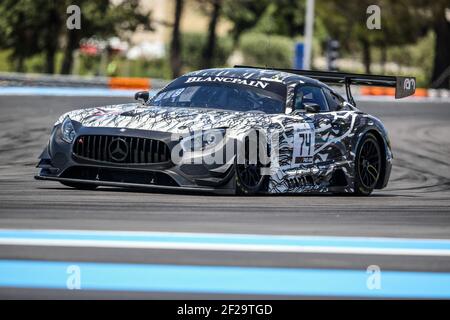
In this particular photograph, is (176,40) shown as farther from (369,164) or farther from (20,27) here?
(369,164)

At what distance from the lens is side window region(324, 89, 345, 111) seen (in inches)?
485

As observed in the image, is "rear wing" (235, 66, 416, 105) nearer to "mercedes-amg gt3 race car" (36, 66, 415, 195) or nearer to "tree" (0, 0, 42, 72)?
"mercedes-amg gt3 race car" (36, 66, 415, 195)

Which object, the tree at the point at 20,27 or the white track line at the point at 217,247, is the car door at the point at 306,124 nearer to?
the white track line at the point at 217,247

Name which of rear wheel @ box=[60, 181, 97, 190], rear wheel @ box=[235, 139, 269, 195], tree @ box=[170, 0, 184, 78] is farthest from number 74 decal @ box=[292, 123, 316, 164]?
tree @ box=[170, 0, 184, 78]

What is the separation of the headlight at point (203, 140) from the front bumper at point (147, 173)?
10 centimetres

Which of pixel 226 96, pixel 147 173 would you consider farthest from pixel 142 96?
pixel 147 173

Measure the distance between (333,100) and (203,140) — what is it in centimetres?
260

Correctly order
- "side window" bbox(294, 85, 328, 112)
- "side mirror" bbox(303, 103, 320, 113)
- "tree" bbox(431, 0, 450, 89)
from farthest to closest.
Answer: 1. "tree" bbox(431, 0, 450, 89)
2. "side window" bbox(294, 85, 328, 112)
3. "side mirror" bbox(303, 103, 320, 113)

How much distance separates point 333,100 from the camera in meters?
12.4

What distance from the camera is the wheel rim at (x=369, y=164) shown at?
40.4 feet

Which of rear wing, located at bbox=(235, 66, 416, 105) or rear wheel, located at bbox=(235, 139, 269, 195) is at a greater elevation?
rear wing, located at bbox=(235, 66, 416, 105)

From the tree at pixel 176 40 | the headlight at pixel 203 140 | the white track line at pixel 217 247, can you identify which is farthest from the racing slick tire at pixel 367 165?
the tree at pixel 176 40

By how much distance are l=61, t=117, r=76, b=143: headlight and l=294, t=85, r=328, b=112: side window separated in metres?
2.31

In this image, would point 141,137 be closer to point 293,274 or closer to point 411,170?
point 293,274
